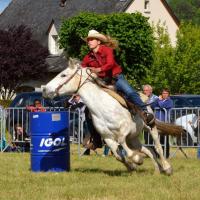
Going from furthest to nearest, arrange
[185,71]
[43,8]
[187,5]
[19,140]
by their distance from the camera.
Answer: [187,5] < [43,8] < [185,71] < [19,140]

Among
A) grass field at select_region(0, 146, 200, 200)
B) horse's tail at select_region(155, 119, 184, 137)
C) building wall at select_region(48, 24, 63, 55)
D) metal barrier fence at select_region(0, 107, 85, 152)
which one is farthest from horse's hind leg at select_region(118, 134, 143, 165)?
building wall at select_region(48, 24, 63, 55)

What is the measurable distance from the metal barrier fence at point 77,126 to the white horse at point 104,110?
214 inches

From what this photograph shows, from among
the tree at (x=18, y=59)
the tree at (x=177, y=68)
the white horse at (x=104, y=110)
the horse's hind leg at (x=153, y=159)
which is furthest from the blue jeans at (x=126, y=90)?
the tree at (x=18, y=59)

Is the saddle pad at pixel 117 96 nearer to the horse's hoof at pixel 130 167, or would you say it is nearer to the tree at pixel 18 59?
the horse's hoof at pixel 130 167

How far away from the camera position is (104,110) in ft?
38.2

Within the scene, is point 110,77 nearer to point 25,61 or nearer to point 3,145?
point 3,145

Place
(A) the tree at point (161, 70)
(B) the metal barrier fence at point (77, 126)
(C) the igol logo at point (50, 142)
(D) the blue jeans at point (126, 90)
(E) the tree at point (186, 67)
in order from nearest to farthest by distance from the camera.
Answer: (D) the blue jeans at point (126, 90) < (C) the igol logo at point (50, 142) < (B) the metal barrier fence at point (77, 126) < (A) the tree at point (161, 70) < (E) the tree at point (186, 67)

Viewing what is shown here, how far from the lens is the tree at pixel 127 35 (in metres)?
45.2

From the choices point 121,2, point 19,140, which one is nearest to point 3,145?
point 19,140

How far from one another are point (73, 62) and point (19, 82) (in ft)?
142

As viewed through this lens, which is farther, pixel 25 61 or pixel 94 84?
pixel 25 61

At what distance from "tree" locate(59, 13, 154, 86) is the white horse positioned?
106ft

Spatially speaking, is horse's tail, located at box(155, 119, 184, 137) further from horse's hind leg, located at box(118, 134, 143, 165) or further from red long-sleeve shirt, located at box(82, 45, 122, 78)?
red long-sleeve shirt, located at box(82, 45, 122, 78)

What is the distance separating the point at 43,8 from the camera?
2454 inches
